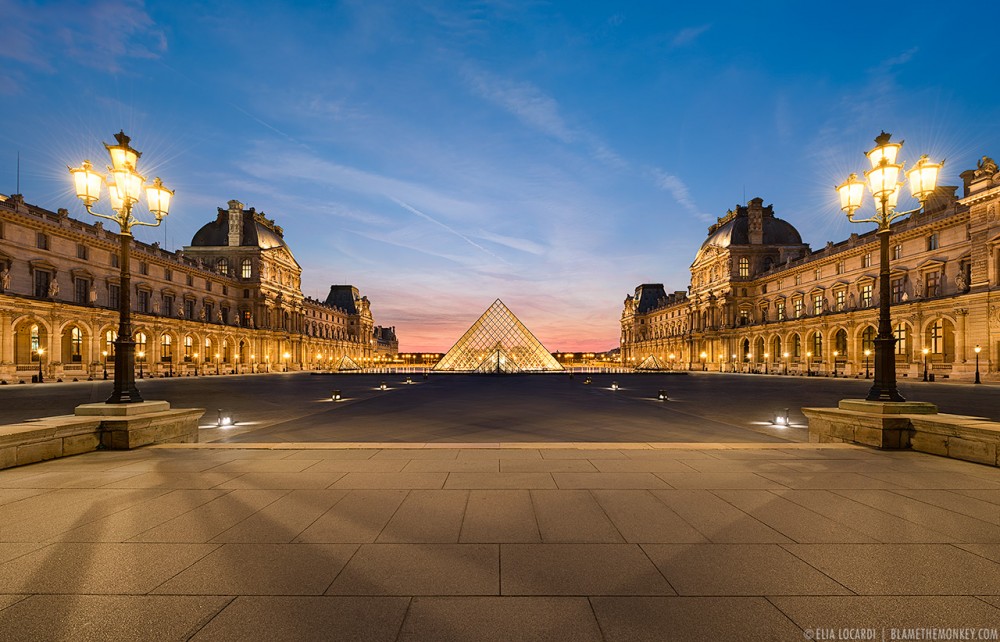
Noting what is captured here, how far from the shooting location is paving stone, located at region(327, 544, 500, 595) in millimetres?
2842

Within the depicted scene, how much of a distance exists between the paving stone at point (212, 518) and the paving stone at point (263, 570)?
0.50m

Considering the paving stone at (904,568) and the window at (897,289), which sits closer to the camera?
the paving stone at (904,568)

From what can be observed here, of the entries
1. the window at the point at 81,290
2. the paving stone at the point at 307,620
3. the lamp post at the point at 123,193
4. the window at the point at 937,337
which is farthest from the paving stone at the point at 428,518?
the window at the point at 81,290

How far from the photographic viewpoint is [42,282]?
31.5 m

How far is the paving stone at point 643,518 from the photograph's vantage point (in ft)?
12.0

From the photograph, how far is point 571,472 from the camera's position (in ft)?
18.5

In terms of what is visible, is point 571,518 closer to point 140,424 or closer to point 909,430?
point 909,430

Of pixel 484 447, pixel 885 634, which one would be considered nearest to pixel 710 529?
pixel 885 634

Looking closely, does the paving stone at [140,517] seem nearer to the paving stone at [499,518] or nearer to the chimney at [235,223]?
the paving stone at [499,518]

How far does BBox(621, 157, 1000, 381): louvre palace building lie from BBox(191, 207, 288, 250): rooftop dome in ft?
206

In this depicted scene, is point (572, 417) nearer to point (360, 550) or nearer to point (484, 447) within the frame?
point (484, 447)

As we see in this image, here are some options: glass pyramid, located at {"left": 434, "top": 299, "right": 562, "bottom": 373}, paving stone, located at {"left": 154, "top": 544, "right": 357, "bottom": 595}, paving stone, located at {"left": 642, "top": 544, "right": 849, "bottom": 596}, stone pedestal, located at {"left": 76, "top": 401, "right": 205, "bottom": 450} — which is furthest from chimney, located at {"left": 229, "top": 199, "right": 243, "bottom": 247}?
paving stone, located at {"left": 642, "top": 544, "right": 849, "bottom": 596}

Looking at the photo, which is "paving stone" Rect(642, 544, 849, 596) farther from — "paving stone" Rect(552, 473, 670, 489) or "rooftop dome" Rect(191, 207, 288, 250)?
"rooftop dome" Rect(191, 207, 288, 250)

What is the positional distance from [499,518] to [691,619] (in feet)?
6.32
